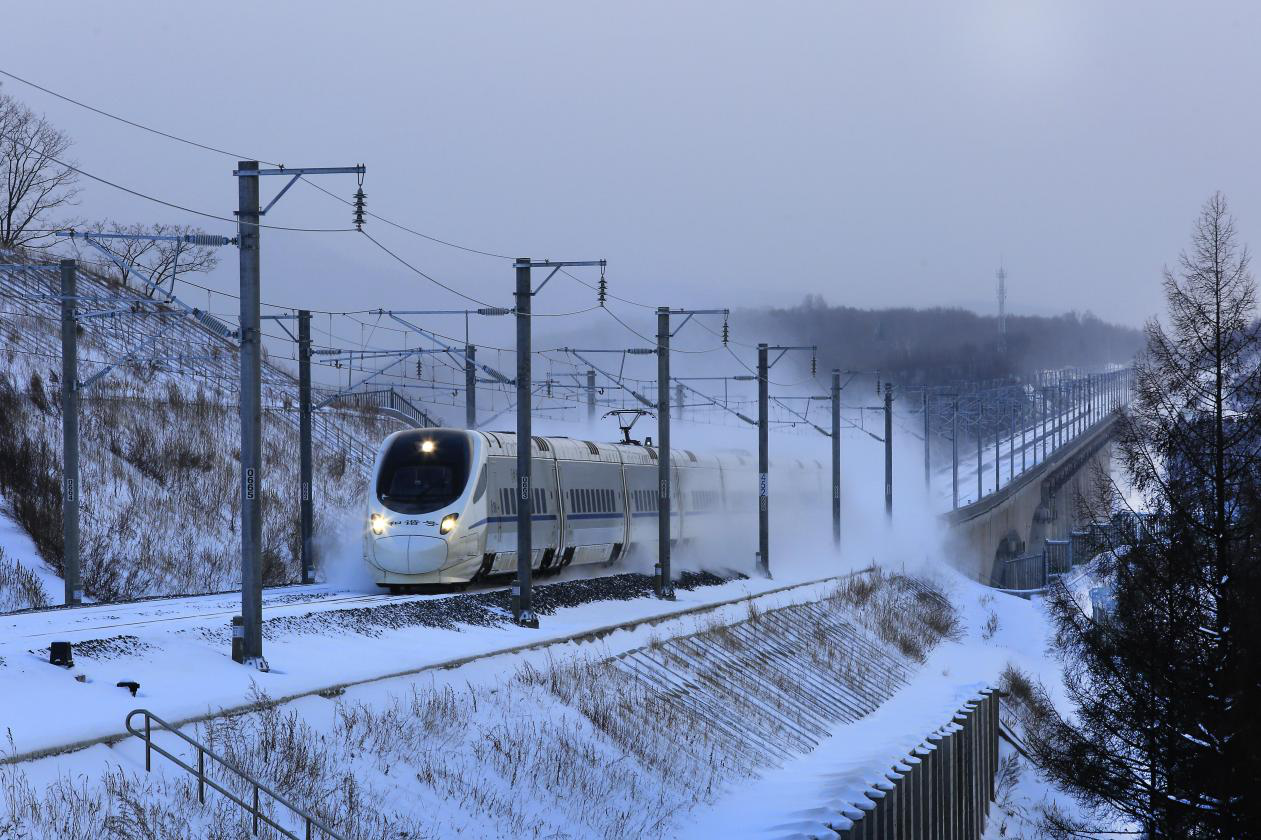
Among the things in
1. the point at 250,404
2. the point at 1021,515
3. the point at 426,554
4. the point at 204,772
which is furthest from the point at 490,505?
the point at 1021,515

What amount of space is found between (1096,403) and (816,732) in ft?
503

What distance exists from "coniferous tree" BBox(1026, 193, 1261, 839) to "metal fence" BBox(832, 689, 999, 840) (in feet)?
5.95

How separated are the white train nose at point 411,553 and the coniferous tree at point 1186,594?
12337 millimetres

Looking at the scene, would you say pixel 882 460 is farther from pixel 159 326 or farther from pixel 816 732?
pixel 816 732

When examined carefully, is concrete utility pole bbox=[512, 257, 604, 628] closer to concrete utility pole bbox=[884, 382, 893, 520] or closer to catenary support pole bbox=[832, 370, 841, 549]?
catenary support pole bbox=[832, 370, 841, 549]

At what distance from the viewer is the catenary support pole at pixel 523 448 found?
27594 millimetres

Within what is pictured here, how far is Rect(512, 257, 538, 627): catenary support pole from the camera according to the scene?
90.5ft

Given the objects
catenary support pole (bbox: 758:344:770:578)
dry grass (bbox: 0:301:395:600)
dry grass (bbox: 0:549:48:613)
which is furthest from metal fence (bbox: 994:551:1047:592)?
dry grass (bbox: 0:549:48:613)

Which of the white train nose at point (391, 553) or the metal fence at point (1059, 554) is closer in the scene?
the white train nose at point (391, 553)

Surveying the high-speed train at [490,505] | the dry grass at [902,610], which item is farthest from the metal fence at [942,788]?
the dry grass at [902,610]

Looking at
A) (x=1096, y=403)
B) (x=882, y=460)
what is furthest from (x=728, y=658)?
(x=1096, y=403)

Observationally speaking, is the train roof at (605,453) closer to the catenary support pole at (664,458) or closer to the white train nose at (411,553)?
the catenary support pole at (664,458)

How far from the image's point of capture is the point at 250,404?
19172 mm

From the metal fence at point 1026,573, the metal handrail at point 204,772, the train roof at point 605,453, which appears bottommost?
the metal fence at point 1026,573
